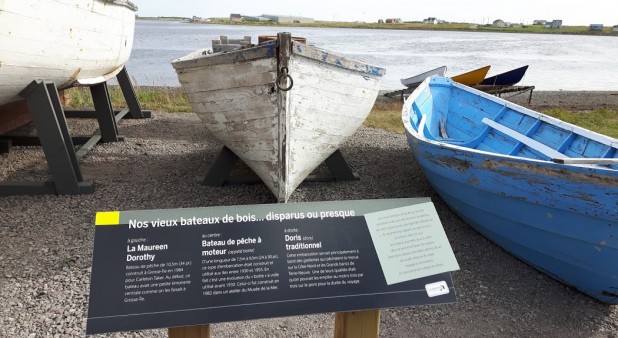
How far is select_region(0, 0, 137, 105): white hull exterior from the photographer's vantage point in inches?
185

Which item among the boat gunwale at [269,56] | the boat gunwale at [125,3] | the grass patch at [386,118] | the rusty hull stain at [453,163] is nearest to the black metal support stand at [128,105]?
the boat gunwale at [125,3]

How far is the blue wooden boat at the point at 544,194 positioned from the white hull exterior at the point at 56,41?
4.02m

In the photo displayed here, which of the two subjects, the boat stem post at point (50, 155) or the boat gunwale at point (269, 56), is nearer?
the boat gunwale at point (269, 56)

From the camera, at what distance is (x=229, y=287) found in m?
2.06

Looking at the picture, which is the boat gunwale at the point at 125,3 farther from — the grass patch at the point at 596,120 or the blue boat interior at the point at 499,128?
the grass patch at the point at 596,120

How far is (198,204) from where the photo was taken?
568 cm

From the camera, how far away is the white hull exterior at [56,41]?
4.69 metres

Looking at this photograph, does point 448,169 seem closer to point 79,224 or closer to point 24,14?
point 79,224

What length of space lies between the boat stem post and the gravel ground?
0.12 m

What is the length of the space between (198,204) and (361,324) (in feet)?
12.1

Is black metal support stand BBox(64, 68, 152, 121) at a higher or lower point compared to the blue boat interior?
lower

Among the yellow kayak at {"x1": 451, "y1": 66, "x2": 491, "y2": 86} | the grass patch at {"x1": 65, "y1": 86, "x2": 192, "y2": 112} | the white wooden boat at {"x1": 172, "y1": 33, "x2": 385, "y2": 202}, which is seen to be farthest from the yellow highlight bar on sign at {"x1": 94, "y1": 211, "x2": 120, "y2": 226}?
the yellow kayak at {"x1": 451, "y1": 66, "x2": 491, "y2": 86}

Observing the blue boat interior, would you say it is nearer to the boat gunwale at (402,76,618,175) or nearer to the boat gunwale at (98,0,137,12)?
the boat gunwale at (402,76,618,175)

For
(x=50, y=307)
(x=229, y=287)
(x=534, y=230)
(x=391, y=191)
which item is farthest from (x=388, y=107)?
(x=229, y=287)
